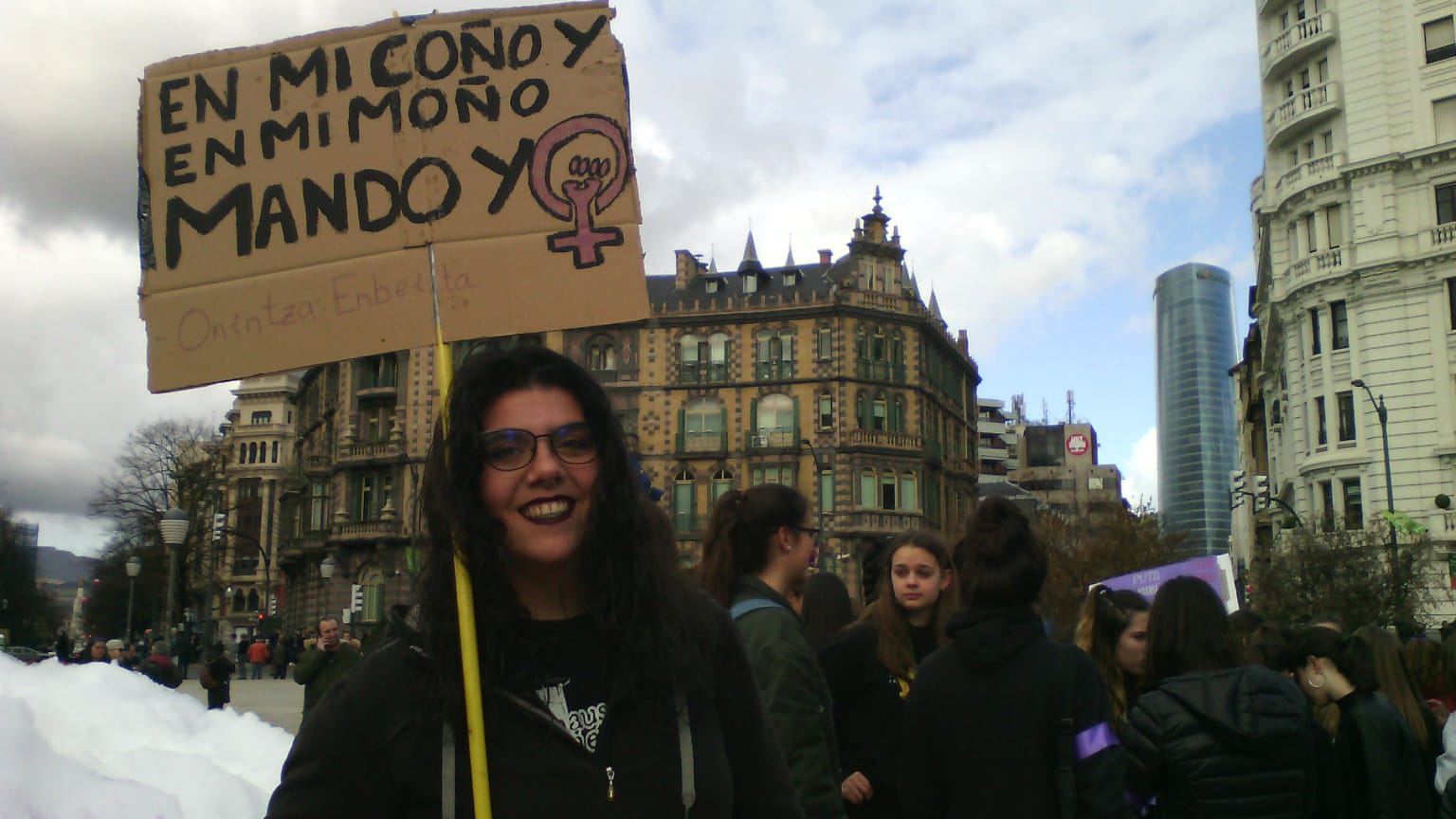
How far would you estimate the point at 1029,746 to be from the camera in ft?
13.8

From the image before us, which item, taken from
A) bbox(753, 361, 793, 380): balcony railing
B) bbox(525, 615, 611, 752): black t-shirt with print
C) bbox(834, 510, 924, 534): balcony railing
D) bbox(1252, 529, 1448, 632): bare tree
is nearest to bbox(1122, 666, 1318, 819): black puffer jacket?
bbox(525, 615, 611, 752): black t-shirt with print

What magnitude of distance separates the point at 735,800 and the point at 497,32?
1784mm

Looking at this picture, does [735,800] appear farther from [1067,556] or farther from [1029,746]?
[1067,556]

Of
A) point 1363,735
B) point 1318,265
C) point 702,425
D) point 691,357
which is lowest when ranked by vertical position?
point 1363,735

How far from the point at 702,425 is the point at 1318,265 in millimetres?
26533

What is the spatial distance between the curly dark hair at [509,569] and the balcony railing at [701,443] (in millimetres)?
54584

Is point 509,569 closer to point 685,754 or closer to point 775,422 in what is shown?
point 685,754

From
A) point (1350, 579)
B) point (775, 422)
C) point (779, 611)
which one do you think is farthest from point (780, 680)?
point (775, 422)

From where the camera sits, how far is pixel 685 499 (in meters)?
57.1

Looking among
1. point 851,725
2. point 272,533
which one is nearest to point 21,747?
point 851,725

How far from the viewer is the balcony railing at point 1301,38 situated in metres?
41.0

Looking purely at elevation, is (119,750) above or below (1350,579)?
below

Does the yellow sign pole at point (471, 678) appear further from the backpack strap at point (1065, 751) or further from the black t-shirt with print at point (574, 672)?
the backpack strap at point (1065, 751)

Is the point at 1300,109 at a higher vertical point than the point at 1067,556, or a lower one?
higher
